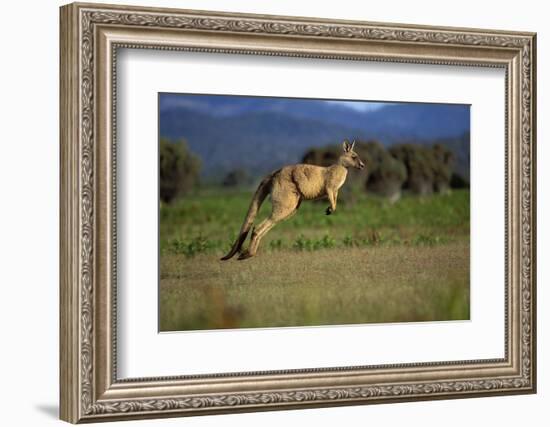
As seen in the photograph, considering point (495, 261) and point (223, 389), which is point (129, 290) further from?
point (495, 261)

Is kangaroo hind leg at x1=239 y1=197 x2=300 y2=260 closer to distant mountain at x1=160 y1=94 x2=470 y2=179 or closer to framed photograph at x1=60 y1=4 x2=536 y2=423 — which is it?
framed photograph at x1=60 y1=4 x2=536 y2=423

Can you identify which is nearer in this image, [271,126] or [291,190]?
[271,126]

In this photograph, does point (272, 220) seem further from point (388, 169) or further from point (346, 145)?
point (388, 169)

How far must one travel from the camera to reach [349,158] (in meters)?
7.41

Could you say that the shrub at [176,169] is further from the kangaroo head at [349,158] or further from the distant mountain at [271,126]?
the kangaroo head at [349,158]

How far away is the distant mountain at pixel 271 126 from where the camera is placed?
6.96 m

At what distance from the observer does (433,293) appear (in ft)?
24.8

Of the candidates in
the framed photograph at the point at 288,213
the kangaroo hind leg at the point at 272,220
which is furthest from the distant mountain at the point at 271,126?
the kangaroo hind leg at the point at 272,220

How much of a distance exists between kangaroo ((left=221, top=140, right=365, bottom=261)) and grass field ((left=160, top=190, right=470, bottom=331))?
0.15 ft

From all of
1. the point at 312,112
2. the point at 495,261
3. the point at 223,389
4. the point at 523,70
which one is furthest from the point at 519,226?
the point at 223,389

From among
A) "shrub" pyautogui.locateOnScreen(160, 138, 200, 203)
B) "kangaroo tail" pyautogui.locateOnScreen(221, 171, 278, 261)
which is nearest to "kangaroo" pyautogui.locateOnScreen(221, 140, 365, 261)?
"kangaroo tail" pyautogui.locateOnScreen(221, 171, 278, 261)

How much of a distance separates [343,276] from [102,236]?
150 centimetres

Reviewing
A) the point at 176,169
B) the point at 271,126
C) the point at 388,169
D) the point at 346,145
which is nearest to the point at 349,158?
the point at 346,145

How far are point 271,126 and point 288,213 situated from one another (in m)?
0.51
